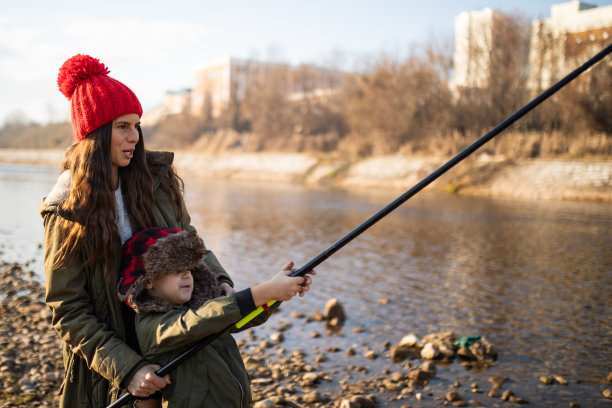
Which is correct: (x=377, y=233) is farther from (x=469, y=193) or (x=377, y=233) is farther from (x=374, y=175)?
(x=374, y=175)

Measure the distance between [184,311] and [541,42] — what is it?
3863 cm

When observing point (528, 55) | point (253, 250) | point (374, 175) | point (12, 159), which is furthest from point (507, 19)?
point (12, 159)

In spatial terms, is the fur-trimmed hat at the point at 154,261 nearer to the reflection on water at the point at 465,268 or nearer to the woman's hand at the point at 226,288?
the woman's hand at the point at 226,288

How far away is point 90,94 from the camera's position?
271 cm

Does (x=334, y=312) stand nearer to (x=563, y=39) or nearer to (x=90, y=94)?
(x=90, y=94)

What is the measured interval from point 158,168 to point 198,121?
67.6 m

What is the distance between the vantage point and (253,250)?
43.4ft

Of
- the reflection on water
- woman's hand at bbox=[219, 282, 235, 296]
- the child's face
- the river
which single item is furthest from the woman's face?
the reflection on water

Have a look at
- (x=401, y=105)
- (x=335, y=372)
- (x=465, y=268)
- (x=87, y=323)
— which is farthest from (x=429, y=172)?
(x=87, y=323)

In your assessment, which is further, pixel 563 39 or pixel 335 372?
pixel 563 39

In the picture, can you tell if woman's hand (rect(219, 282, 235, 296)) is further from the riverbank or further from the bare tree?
the bare tree

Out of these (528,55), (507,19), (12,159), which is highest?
(507,19)

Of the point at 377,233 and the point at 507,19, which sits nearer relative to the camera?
the point at 377,233

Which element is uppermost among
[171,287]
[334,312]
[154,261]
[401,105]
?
[401,105]
